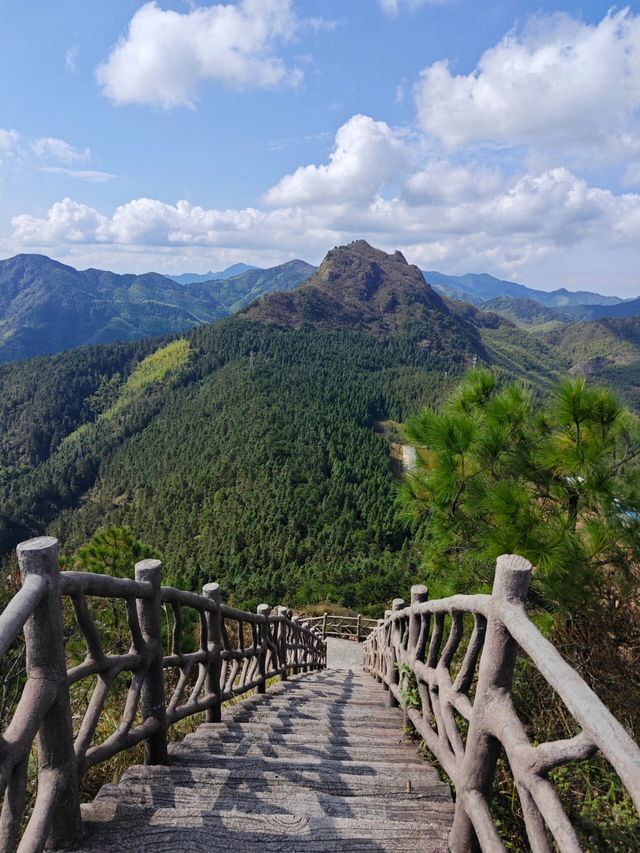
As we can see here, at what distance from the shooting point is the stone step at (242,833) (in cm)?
172

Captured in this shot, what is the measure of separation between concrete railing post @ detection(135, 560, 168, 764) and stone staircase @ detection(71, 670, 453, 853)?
0.42 ft

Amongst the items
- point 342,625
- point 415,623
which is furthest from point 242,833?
point 342,625

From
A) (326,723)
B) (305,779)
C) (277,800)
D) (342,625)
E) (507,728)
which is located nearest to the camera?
(507,728)

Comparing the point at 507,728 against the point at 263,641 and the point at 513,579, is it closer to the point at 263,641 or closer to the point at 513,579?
the point at 513,579

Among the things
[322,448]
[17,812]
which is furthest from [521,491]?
[322,448]

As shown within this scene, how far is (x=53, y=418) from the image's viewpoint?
122 meters

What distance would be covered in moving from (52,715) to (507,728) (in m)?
1.52

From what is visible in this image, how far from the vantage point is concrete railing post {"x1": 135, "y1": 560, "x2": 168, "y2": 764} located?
2.43 meters

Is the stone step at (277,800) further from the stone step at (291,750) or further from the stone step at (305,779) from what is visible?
the stone step at (291,750)

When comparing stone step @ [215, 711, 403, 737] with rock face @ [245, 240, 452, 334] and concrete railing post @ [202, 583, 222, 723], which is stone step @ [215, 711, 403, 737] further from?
rock face @ [245, 240, 452, 334]

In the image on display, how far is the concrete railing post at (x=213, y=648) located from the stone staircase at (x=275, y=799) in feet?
0.74

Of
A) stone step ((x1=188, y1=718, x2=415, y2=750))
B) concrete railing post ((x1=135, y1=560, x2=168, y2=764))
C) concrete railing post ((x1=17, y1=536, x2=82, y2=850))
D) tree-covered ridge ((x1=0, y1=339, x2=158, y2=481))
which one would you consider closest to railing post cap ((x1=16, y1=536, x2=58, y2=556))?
concrete railing post ((x1=17, y1=536, x2=82, y2=850))

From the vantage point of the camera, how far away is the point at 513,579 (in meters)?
Answer: 1.74

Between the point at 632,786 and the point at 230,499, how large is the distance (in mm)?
62445
